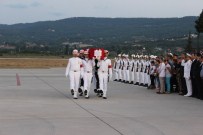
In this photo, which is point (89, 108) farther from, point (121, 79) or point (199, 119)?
point (121, 79)

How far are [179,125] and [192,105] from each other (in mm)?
4585

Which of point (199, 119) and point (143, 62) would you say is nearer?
point (199, 119)

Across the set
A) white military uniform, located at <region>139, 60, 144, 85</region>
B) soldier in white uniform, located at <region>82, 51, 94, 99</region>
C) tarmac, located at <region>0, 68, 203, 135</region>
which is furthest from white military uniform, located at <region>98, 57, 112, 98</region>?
white military uniform, located at <region>139, 60, 144, 85</region>

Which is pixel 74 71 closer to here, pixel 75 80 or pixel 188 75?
pixel 75 80

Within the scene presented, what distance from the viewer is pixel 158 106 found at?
15312 millimetres

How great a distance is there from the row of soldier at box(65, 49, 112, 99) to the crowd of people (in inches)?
118

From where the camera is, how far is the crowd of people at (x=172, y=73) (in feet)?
60.4

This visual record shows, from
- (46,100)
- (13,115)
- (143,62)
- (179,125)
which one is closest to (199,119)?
(179,125)

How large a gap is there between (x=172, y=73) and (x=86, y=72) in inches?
171

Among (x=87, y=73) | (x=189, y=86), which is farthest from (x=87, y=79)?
(x=189, y=86)

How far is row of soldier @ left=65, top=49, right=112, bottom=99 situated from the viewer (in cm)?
1783

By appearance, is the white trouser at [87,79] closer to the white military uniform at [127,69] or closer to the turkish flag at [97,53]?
the turkish flag at [97,53]

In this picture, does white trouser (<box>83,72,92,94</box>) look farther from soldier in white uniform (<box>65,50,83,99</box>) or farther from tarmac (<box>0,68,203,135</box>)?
tarmac (<box>0,68,203,135</box>)

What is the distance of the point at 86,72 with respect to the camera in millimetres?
18172
